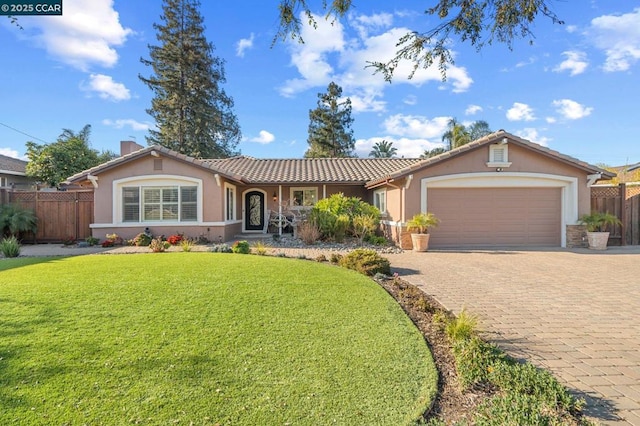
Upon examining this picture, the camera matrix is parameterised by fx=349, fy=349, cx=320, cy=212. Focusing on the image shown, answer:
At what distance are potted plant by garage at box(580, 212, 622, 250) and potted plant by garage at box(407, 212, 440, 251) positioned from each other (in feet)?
19.6

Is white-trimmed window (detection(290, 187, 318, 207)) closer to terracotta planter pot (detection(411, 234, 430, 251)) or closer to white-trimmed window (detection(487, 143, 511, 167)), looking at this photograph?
terracotta planter pot (detection(411, 234, 430, 251))

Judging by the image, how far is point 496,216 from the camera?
14.1 metres

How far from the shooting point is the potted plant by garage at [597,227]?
43.3 feet

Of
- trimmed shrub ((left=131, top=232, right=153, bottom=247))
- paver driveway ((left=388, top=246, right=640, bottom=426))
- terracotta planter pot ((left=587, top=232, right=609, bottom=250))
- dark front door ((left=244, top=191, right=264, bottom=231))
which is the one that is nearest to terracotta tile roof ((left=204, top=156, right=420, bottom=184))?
dark front door ((left=244, top=191, right=264, bottom=231))

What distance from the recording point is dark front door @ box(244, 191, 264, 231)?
2017 centimetres

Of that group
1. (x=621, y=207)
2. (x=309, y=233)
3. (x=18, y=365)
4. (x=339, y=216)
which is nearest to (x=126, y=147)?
(x=309, y=233)

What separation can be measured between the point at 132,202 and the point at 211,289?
10825mm

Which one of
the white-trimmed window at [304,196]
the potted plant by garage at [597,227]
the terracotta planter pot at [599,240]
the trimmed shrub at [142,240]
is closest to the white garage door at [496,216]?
the potted plant by garage at [597,227]

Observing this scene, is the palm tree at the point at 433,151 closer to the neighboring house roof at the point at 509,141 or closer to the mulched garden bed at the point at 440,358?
the neighboring house roof at the point at 509,141

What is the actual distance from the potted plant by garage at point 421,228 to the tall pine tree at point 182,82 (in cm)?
2466

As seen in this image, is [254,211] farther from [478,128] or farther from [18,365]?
[478,128]

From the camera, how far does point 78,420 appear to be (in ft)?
8.82

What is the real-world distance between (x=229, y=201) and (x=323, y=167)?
6730mm

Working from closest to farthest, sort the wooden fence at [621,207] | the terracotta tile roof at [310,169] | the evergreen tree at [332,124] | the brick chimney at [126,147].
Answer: the wooden fence at [621,207], the terracotta tile roof at [310,169], the brick chimney at [126,147], the evergreen tree at [332,124]
